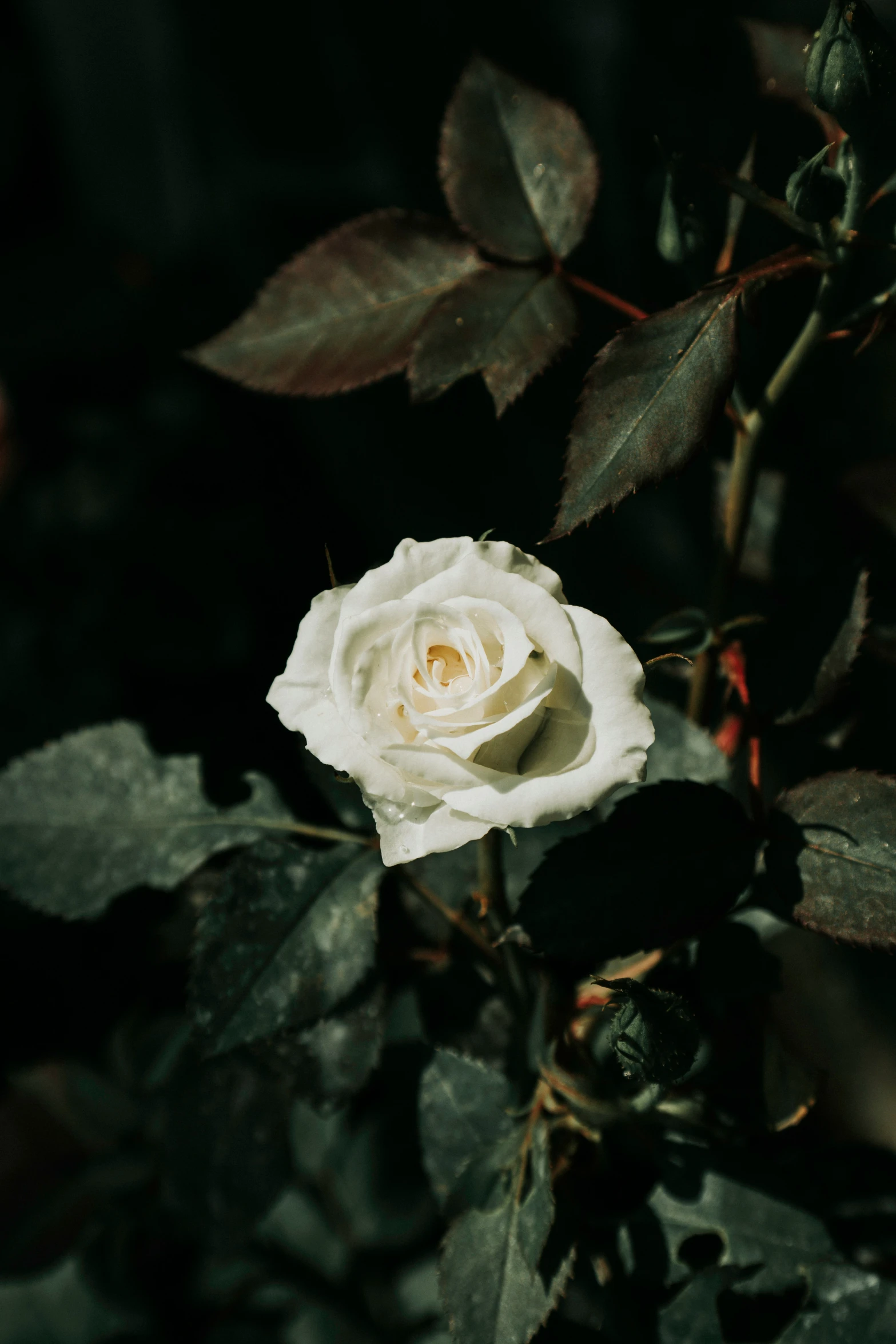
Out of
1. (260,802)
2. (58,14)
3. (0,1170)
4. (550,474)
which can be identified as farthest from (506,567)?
(58,14)

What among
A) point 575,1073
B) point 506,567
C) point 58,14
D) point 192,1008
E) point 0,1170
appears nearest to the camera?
point 506,567

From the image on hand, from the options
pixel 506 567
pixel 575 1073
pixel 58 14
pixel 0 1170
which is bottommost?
pixel 0 1170

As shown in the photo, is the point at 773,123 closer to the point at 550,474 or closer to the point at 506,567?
the point at 506,567

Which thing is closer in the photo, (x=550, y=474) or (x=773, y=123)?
(x=773, y=123)

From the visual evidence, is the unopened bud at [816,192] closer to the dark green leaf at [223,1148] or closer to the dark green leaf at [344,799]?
the dark green leaf at [344,799]

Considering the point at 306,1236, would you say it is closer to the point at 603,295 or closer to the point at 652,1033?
the point at 652,1033

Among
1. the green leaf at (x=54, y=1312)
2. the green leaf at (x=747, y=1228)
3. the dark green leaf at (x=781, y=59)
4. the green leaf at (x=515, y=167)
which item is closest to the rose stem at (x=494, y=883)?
the green leaf at (x=747, y=1228)
